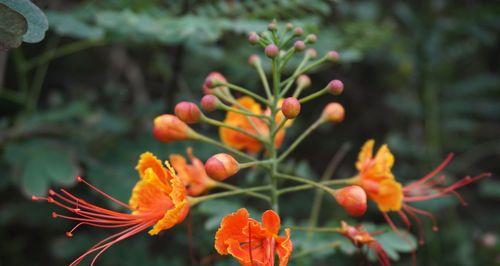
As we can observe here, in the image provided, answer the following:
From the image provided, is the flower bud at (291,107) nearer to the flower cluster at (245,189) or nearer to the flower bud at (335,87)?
the flower cluster at (245,189)

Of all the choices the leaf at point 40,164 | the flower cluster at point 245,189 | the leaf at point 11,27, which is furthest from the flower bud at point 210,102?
the leaf at point 40,164

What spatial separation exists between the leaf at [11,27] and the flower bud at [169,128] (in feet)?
1.92

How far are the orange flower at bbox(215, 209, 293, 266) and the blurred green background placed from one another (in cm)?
56

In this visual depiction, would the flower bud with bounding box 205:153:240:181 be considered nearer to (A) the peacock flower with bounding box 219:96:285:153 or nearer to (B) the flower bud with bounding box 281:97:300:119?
(B) the flower bud with bounding box 281:97:300:119

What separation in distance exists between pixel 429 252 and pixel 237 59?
1.57 meters

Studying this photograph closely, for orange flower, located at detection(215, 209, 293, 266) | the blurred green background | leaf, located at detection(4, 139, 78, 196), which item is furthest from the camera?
the blurred green background

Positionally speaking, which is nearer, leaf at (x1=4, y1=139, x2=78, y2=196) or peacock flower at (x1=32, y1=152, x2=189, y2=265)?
peacock flower at (x1=32, y1=152, x2=189, y2=265)

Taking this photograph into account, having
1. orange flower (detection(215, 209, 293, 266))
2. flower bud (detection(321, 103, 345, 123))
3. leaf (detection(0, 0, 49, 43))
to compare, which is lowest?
orange flower (detection(215, 209, 293, 266))

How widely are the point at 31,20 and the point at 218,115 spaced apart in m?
2.04

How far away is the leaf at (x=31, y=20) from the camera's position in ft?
5.13

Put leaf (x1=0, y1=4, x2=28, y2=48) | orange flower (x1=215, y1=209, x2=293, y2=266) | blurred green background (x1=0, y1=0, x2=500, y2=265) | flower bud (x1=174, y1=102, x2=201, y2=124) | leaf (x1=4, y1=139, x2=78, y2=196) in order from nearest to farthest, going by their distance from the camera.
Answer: leaf (x1=0, y1=4, x2=28, y2=48) < orange flower (x1=215, y1=209, x2=293, y2=266) < flower bud (x1=174, y1=102, x2=201, y2=124) < leaf (x1=4, y1=139, x2=78, y2=196) < blurred green background (x1=0, y1=0, x2=500, y2=265)

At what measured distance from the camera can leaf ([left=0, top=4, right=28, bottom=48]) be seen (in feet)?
4.88

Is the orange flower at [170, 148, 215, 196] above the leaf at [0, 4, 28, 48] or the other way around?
the other way around

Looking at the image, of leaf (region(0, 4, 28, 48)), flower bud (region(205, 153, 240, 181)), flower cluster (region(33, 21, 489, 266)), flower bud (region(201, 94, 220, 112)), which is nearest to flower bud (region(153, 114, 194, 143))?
flower cluster (region(33, 21, 489, 266))
